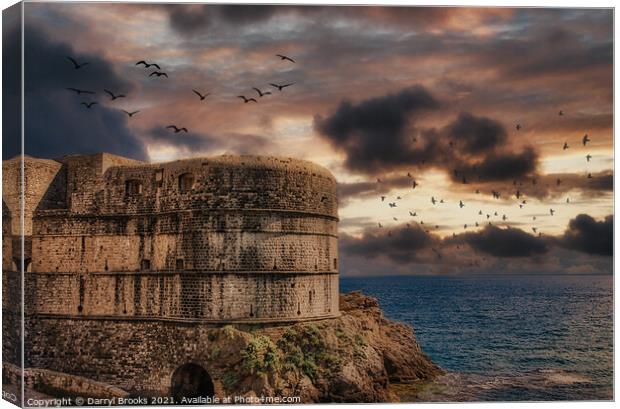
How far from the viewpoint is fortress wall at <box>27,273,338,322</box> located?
26.9m

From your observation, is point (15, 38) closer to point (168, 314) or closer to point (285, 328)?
point (168, 314)

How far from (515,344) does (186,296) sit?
19597 mm

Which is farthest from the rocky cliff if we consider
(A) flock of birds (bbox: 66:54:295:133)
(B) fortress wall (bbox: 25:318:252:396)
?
(A) flock of birds (bbox: 66:54:295:133)

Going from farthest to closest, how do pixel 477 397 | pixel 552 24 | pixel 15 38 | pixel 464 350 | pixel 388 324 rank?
pixel 464 350
pixel 388 324
pixel 477 397
pixel 552 24
pixel 15 38

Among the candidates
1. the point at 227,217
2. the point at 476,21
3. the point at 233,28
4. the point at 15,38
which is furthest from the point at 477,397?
the point at 15,38

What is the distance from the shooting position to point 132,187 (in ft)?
94.6

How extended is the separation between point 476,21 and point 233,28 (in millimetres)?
7574

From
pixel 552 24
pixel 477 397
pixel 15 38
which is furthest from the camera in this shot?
pixel 477 397

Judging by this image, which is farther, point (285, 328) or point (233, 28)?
point (285, 328)

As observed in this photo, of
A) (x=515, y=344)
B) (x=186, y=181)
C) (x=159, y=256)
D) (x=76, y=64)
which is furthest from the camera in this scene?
(x=515, y=344)

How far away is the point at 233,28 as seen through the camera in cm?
2491

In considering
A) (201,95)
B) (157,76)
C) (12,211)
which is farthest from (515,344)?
(12,211)

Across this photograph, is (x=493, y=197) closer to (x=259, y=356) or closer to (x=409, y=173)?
(x=409, y=173)

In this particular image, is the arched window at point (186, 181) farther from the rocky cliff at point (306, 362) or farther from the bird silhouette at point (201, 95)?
the rocky cliff at point (306, 362)
